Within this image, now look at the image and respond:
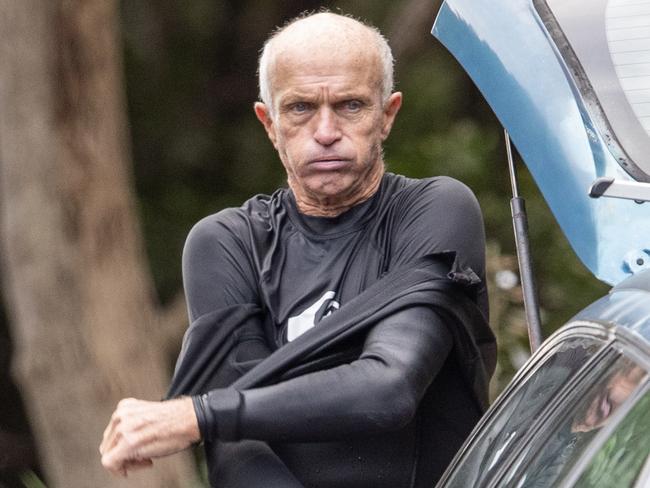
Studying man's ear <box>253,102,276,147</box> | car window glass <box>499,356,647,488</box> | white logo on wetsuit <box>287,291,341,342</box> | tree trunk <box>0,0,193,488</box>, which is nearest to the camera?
car window glass <box>499,356,647,488</box>

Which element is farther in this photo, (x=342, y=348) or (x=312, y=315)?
(x=312, y=315)

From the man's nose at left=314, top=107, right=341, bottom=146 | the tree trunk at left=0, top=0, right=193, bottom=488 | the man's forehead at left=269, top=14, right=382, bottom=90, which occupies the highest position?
the man's forehead at left=269, top=14, right=382, bottom=90

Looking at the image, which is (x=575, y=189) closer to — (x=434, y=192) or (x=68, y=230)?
(x=434, y=192)

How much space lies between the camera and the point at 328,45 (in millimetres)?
3074

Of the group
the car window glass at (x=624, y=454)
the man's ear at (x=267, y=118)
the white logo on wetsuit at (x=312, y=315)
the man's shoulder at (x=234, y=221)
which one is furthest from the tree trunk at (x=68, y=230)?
the car window glass at (x=624, y=454)

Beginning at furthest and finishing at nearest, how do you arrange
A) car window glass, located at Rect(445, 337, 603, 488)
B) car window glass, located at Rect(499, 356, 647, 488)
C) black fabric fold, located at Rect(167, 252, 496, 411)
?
black fabric fold, located at Rect(167, 252, 496, 411), car window glass, located at Rect(445, 337, 603, 488), car window glass, located at Rect(499, 356, 647, 488)

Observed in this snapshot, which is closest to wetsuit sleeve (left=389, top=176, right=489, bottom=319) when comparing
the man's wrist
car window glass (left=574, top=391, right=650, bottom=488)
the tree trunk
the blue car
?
the blue car

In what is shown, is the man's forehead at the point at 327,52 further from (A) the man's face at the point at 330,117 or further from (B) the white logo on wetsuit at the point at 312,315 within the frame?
(B) the white logo on wetsuit at the point at 312,315

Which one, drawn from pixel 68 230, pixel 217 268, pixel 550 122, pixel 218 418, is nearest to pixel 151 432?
pixel 218 418

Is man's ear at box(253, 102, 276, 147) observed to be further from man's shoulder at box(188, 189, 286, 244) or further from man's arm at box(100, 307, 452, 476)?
man's arm at box(100, 307, 452, 476)

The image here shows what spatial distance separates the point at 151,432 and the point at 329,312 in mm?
442

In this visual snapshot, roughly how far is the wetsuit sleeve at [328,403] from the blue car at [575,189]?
0.15 metres

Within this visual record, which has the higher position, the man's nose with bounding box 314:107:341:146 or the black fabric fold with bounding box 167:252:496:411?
the man's nose with bounding box 314:107:341:146

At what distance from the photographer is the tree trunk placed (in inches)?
280
